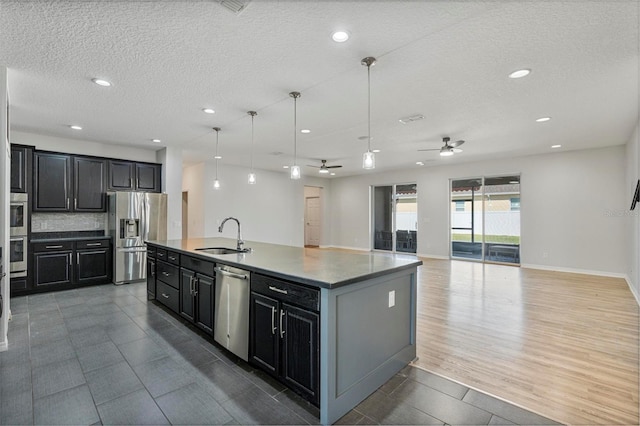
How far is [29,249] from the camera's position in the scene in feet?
15.5

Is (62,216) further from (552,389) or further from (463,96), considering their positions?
(552,389)

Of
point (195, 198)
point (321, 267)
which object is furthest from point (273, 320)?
point (195, 198)

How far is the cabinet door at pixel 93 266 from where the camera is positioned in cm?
521

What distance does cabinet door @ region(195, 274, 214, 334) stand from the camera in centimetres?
299

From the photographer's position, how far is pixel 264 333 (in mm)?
2355

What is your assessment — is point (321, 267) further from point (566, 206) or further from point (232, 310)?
point (566, 206)

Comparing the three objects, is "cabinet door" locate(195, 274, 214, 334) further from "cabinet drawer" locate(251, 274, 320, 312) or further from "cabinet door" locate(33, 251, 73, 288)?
"cabinet door" locate(33, 251, 73, 288)

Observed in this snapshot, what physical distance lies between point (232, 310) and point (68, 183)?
4.67 metres

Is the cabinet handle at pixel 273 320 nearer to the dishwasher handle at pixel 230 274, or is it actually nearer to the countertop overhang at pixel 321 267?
the countertop overhang at pixel 321 267

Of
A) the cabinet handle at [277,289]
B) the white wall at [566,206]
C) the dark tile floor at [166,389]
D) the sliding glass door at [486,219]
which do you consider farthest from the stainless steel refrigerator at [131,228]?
the sliding glass door at [486,219]

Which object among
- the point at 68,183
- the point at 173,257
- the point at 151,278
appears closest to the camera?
the point at 173,257

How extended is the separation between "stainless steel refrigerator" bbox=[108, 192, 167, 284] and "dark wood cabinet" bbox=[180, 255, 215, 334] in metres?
2.76

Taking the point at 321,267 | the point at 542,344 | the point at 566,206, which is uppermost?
the point at 566,206

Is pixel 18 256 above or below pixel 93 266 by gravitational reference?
above
